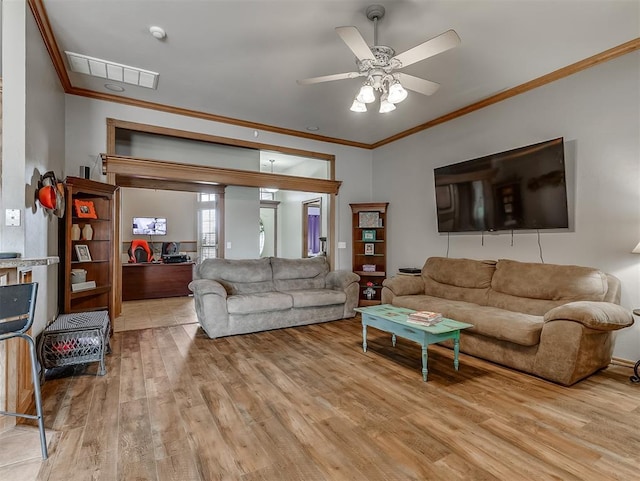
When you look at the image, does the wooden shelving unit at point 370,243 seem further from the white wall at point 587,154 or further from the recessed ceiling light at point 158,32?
the recessed ceiling light at point 158,32

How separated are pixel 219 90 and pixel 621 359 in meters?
4.99

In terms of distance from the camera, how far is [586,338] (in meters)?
2.58

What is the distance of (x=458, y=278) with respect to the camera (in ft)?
13.5

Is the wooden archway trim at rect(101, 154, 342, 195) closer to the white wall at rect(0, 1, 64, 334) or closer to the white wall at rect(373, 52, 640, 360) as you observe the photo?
the white wall at rect(0, 1, 64, 334)

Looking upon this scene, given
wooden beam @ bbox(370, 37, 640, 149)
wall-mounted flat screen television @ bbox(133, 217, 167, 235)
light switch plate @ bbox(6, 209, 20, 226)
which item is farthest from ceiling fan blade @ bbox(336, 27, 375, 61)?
wall-mounted flat screen television @ bbox(133, 217, 167, 235)

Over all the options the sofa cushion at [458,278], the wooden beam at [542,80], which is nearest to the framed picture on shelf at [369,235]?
the sofa cushion at [458,278]

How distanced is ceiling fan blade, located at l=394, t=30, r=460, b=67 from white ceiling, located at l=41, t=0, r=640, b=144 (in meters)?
0.44

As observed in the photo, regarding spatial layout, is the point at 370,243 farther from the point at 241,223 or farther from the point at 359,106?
the point at 359,106

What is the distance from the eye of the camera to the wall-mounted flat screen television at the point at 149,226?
7602mm

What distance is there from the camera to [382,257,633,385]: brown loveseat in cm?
260

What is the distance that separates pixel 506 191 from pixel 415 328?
2122 mm

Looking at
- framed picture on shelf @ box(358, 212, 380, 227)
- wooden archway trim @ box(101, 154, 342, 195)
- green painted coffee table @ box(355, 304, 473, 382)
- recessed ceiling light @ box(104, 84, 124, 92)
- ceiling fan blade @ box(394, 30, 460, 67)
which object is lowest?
green painted coffee table @ box(355, 304, 473, 382)

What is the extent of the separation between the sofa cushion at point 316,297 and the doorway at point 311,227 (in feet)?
11.3

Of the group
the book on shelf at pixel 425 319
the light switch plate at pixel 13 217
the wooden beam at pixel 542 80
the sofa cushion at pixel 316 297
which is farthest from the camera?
the sofa cushion at pixel 316 297
